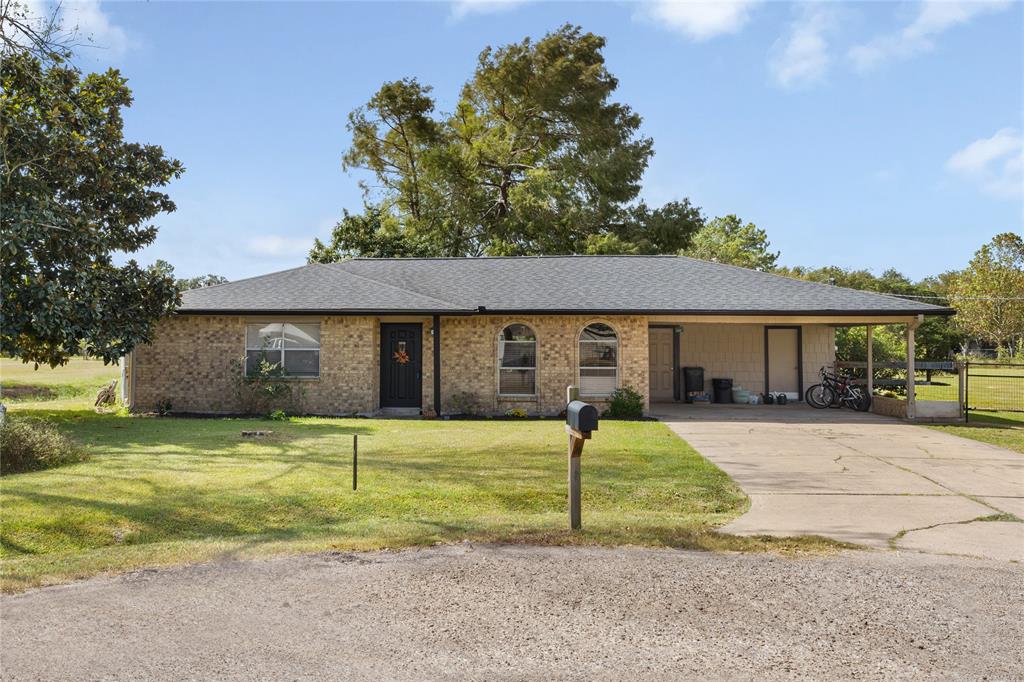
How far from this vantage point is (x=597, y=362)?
671 inches

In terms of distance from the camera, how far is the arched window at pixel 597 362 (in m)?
17.0

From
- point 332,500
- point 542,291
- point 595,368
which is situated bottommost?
point 332,500

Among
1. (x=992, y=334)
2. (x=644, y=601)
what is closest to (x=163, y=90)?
(x=644, y=601)

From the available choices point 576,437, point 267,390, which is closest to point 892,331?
point 267,390

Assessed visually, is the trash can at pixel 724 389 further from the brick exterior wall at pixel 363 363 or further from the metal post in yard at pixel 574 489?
the metal post in yard at pixel 574 489

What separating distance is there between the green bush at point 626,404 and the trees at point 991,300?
38037mm

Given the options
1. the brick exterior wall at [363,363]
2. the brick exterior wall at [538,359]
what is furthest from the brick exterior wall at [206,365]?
the brick exterior wall at [538,359]

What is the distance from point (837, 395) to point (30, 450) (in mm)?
19083

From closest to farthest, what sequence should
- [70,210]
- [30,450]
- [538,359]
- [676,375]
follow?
[30,450], [70,210], [538,359], [676,375]

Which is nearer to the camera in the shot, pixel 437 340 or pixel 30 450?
pixel 30 450

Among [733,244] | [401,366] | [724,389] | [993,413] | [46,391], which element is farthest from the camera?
[733,244]

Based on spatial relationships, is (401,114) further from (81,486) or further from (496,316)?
(81,486)

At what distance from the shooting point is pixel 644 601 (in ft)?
14.2

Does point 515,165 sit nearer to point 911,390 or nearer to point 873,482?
point 911,390
